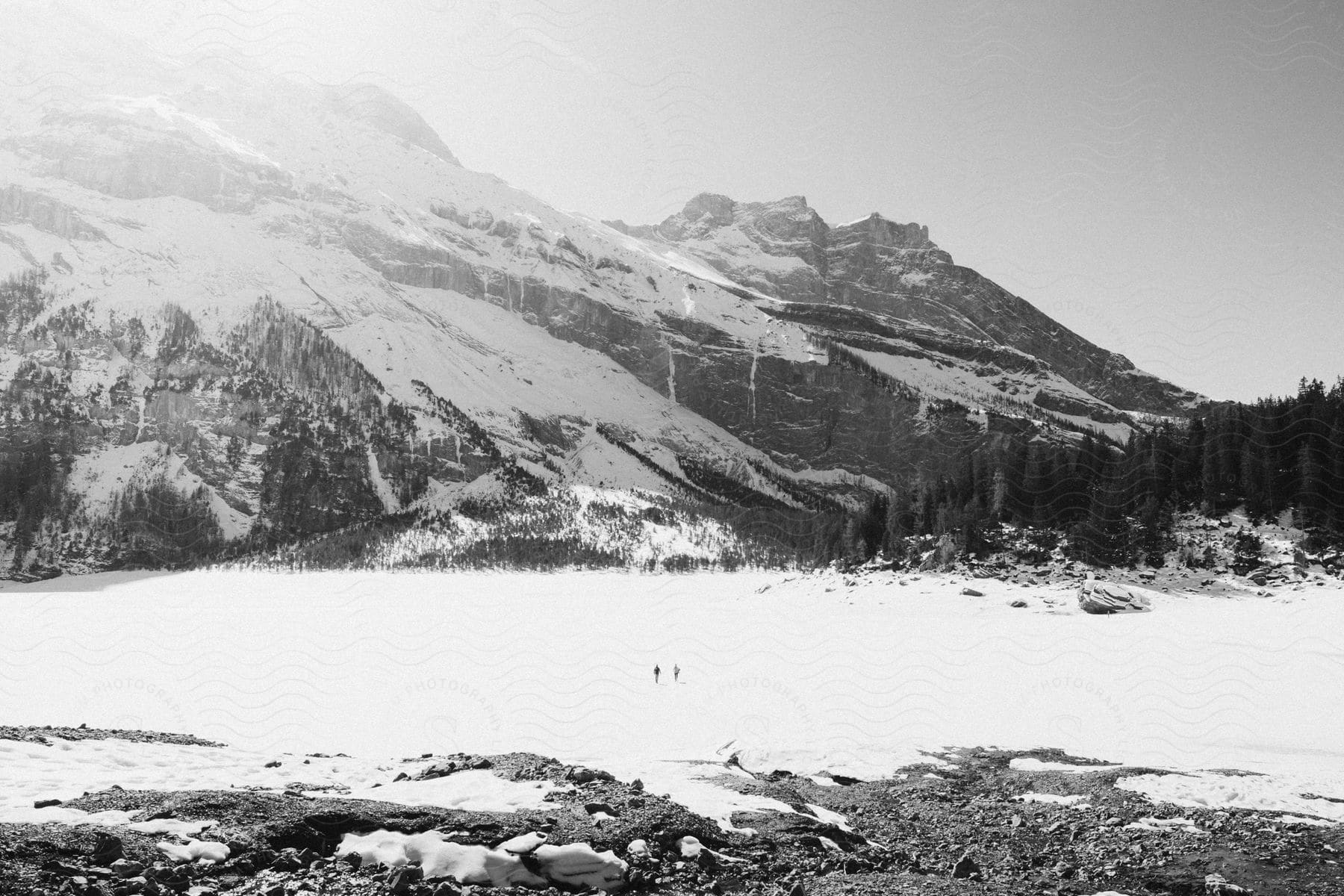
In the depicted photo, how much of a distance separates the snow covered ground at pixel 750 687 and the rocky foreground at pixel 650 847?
5.35 feet

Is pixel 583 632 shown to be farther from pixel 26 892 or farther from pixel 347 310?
pixel 347 310

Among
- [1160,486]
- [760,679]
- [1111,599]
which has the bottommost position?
[760,679]

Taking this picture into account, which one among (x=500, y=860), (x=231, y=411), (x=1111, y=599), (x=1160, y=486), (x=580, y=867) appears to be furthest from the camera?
(x=231, y=411)

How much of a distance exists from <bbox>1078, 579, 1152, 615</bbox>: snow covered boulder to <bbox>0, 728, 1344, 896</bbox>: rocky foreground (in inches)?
822

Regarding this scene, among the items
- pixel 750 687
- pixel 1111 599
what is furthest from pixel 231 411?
pixel 1111 599

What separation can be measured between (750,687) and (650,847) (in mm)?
18837

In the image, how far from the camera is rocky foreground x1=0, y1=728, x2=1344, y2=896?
6.30 m

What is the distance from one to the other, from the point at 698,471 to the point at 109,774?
7095 inches

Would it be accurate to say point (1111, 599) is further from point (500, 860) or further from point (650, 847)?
point (500, 860)

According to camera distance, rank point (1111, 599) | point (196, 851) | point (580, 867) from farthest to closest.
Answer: point (1111, 599) < point (580, 867) < point (196, 851)

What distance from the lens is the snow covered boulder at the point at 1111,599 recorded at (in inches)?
1167

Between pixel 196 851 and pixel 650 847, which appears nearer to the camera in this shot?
pixel 196 851

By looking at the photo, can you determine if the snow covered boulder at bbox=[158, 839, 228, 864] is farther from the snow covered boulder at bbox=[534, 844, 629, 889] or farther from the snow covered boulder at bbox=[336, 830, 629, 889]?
the snow covered boulder at bbox=[534, 844, 629, 889]

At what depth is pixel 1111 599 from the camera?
98.3 feet
